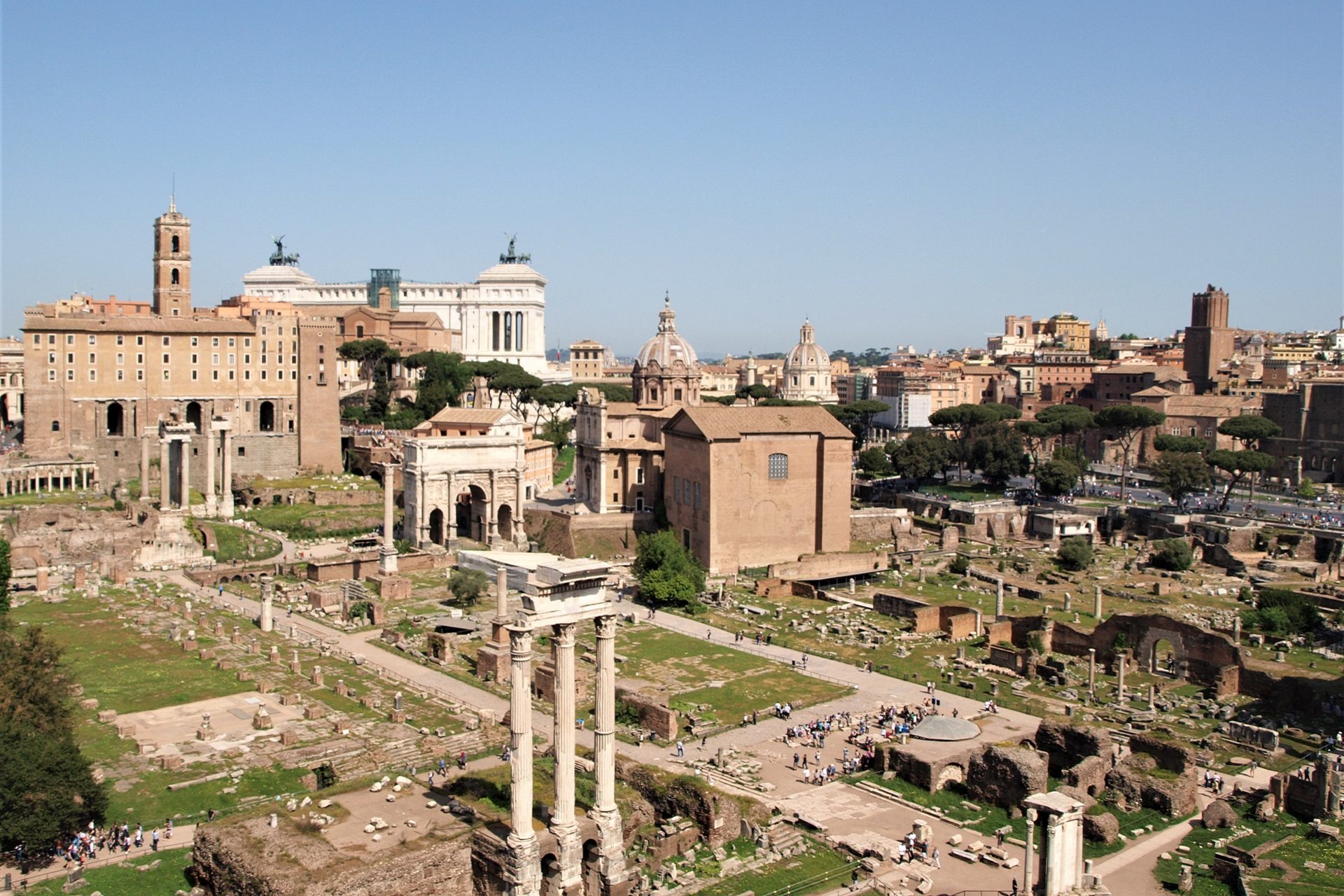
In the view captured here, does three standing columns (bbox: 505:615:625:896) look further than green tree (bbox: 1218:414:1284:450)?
No

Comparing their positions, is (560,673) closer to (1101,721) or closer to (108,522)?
(1101,721)

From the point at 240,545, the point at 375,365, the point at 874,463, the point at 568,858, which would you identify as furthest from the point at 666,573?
the point at 375,365

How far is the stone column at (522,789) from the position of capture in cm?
2008

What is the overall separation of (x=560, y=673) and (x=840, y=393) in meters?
129

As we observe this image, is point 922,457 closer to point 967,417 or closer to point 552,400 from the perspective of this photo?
point 967,417

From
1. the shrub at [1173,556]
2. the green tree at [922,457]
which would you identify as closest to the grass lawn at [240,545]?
the green tree at [922,457]

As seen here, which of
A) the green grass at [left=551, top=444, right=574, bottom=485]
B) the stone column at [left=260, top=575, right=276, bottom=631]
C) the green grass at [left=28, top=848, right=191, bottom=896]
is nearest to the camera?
the green grass at [left=28, top=848, right=191, bottom=896]

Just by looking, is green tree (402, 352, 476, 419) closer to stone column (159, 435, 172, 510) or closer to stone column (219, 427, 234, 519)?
stone column (219, 427, 234, 519)

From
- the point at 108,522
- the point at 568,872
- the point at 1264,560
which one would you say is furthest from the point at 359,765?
the point at 1264,560

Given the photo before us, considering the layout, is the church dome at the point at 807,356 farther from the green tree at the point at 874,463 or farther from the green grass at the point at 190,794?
the green grass at the point at 190,794

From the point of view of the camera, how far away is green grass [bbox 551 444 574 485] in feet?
249

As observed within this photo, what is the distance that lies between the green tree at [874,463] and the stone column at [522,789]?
58.6 meters

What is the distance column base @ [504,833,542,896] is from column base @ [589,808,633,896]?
4.34ft

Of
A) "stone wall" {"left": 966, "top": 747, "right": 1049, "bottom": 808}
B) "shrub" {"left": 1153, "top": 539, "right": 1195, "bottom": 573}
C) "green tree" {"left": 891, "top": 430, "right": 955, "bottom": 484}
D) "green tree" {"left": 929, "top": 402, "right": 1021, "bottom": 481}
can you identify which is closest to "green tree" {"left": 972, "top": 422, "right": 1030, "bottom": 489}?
"green tree" {"left": 891, "top": 430, "right": 955, "bottom": 484}
